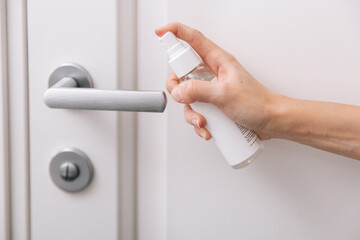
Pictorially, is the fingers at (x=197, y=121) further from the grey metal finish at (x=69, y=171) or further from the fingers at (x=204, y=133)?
the grey metal finish at (x=69, y=171)

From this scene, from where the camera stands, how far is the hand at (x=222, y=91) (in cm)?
30

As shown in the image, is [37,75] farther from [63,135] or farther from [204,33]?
[204,33]

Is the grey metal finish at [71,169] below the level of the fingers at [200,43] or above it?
below

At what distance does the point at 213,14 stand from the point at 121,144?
0.15 meters

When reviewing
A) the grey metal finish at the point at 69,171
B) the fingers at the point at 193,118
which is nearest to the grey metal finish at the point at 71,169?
the grey metal finish at the point at 69,171

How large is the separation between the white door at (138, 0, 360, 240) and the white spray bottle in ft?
0.14

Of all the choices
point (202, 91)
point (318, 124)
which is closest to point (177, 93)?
point (202, 91)

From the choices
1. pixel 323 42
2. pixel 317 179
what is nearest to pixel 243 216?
pixel 317 179

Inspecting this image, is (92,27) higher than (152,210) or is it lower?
higher

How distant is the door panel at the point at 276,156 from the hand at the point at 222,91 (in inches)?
0.8

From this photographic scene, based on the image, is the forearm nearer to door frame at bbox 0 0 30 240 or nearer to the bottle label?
the bottle label

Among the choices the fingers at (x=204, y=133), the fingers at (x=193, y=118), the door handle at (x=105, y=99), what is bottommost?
the fingers at (x=204, y=133)

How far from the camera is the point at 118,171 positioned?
0.36 metres

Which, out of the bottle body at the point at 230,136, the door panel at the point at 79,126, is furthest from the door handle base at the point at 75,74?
the bottle body at the point at 230,136
